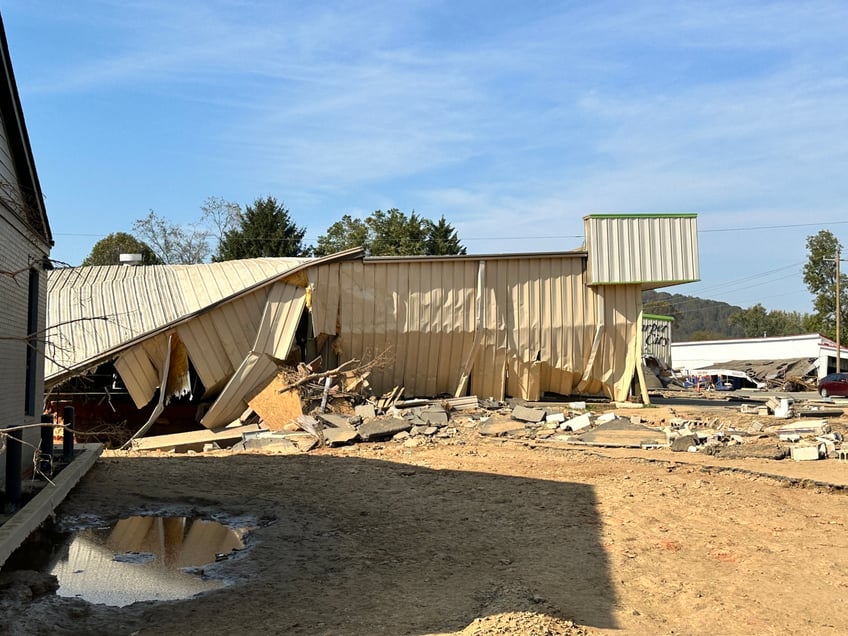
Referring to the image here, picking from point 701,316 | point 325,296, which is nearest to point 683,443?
point 325,296

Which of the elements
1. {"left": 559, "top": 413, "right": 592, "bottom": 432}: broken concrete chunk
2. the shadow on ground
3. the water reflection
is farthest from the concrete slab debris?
the water reflection

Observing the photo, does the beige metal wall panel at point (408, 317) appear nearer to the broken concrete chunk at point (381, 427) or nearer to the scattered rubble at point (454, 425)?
the scattered rubble at point (454, 425)

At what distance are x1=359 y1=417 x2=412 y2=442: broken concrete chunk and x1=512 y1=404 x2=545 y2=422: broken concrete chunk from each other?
2623mm

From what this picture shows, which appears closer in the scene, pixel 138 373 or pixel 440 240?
pixel 138 373

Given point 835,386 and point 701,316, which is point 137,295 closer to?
point 835,386

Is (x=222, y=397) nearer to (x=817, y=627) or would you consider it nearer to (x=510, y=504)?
(x=510, y=504)

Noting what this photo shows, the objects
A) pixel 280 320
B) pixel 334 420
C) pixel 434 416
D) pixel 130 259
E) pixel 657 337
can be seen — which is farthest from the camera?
pixel 657 337

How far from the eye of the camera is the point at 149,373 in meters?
18.6

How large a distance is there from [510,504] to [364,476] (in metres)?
2.89

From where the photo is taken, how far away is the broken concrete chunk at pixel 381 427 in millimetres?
16438

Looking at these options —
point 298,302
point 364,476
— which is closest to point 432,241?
point 298,302

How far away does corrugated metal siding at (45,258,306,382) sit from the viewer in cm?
1898

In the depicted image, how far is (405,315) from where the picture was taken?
20.5 m

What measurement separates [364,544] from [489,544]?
54.2 inches
